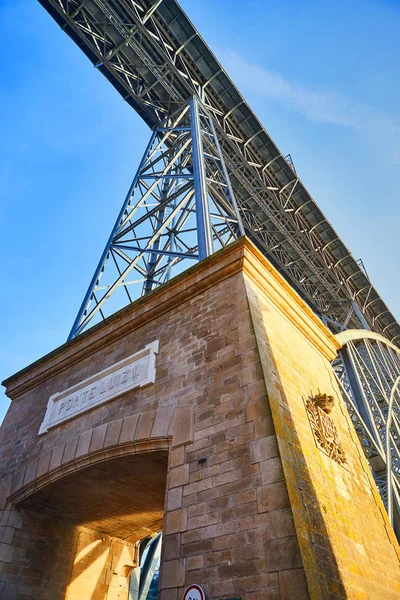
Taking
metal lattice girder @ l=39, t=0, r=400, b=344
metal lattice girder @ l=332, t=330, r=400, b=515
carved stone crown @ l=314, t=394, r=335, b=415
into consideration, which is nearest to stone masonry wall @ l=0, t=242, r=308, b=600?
carved stone crown @ l=314, t=394, r=335, b=415

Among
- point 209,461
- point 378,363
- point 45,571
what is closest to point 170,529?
point 209,461

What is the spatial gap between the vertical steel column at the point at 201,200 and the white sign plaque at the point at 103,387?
220cm

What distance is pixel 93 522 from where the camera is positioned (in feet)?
26.6

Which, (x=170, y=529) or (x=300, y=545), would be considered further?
(x=170, y=529)

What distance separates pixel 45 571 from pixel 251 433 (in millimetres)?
4864

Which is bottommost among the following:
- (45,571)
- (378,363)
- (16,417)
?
(45,571)

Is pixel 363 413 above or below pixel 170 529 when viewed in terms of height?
above

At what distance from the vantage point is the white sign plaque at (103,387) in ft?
21.4

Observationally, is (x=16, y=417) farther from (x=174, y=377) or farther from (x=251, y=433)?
(x=251, y=433)

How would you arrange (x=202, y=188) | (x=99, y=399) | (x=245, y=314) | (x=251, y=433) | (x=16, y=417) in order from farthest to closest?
(x=202, y=188) < (x=16, y=417) < (x=99, y=399) < (x=245, y=314) < (x=251, y=433)

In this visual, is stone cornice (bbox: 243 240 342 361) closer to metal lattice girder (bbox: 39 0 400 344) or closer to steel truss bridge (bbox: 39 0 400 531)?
steel truss bridge (bbox: 39 0 400 531)

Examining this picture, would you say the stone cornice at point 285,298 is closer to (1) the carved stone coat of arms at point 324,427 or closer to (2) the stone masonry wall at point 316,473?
(2) the stone masonry wall at point 316,473

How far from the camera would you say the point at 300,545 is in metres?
3.79

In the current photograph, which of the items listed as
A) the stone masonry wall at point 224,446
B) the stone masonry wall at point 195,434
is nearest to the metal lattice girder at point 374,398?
the stone masonry wall at point 224,446
